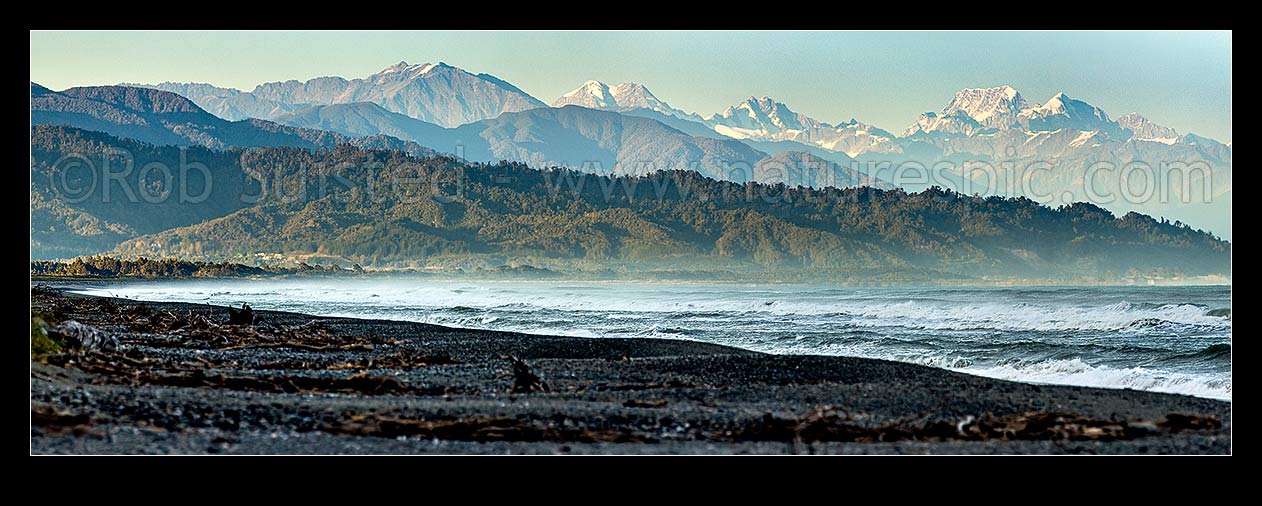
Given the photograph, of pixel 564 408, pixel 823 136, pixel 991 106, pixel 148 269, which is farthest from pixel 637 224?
pixel 564 408

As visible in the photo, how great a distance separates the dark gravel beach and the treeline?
69195mm

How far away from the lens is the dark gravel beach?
927 centimetres

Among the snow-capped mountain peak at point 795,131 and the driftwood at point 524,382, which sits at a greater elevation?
the snow-capped mountain peak at point 795,131

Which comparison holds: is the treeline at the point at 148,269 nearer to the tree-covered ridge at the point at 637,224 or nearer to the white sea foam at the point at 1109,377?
the tree-covered ridge at the point at 637,224

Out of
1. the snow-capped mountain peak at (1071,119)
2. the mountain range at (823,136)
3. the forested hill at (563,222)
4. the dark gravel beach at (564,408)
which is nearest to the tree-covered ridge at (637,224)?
the forested hill at (563,222)

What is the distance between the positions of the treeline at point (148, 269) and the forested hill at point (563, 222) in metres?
10.0

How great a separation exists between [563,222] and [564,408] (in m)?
112

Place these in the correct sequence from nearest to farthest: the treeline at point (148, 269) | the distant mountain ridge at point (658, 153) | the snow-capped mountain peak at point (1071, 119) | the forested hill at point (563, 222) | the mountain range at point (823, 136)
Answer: the mountain range at point (823, 136) < the snow-capped mountain peak at point (1071, 119) < the treeline at point (148, 269) < the forested hill at point (563, 222) < the distant mountain ridge at point (658, 153)

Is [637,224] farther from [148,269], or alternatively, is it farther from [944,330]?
[944,330]

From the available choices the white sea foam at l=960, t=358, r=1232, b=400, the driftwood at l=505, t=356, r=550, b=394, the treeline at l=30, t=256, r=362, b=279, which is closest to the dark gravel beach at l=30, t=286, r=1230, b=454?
the driftwood at l=505, t=356, r=550, b=394

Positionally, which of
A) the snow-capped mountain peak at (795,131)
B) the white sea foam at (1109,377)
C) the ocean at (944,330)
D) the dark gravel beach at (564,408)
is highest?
Answer: the snow-capped mountain peak at (795,131)

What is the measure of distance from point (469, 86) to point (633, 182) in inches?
2647

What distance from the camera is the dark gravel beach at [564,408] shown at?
927 centimetres
